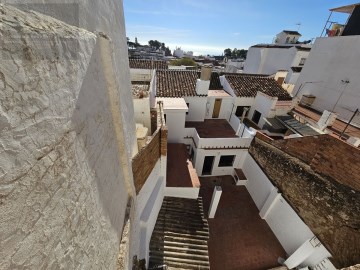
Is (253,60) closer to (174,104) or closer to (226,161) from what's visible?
(226,161)

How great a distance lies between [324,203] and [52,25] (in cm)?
1077

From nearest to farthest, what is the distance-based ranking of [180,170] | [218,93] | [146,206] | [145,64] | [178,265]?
1. [146,206]
2. [178,265]
3. [180,170]
4. [218,93]
5. [145,64]

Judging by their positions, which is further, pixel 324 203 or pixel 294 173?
pixel 294 173

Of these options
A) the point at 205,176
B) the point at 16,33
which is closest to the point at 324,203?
the point at 205,176

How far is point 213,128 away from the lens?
46.2 ft

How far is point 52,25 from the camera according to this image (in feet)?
5.09

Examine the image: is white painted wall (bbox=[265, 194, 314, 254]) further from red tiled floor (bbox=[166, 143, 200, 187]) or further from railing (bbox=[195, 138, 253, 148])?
red tiled floor (bbox=[166, 143, 200, 187])

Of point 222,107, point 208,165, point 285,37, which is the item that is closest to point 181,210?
point 208,165

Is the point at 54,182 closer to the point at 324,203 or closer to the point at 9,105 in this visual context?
the point at 9,105

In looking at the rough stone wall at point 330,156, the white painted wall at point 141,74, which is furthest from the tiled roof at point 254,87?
the white painted wall at point 141,74

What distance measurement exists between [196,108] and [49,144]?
13.0 metres

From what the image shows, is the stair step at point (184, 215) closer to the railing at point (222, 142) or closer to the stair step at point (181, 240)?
the stair step at point (181, 240)

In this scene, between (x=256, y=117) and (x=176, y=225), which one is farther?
(x=256, y=117)

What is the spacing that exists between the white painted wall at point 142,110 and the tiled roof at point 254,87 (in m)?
9.26
